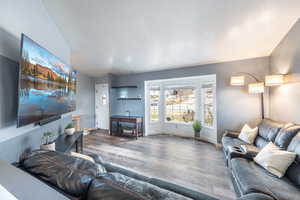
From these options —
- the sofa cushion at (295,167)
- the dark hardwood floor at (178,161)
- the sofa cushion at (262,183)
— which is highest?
the sofa cushion at (295,167)

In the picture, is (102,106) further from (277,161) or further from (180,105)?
(277,161)

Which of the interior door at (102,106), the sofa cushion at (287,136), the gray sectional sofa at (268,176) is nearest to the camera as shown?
the gray sectional sofa at (268,176)

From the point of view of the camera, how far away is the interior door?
5449mm

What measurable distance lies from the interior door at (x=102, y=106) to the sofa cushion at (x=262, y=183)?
16.0 feet

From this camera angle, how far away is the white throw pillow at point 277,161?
4.90ft

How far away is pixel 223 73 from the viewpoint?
11.4 ft

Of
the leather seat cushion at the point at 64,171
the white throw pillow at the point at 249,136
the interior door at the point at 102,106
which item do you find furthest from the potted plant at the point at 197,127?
the leather seat cushion at the point at 64,171

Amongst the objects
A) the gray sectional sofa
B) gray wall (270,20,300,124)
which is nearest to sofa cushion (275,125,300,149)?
the gray sectional sofa

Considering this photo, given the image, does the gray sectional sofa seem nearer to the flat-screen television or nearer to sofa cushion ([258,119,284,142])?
sofa cushion ([258,119,284,142])

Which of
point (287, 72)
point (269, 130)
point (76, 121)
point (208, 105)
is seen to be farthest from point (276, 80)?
point (76, 121)

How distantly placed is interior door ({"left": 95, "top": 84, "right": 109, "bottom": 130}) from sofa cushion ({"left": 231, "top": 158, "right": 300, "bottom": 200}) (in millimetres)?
4862

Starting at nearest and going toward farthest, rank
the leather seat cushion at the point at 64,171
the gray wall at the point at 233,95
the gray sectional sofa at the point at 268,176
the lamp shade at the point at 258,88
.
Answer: the leather seat cushion at the point at 64,171, the gray sectional sofa at the point at 268,176, the lamp shade at the point at 258,88, the gray wall at the point at 233,95

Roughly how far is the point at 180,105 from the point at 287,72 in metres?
2.89

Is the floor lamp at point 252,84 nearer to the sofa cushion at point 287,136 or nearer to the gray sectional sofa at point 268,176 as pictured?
the gray sectional sofa at point 268,176
